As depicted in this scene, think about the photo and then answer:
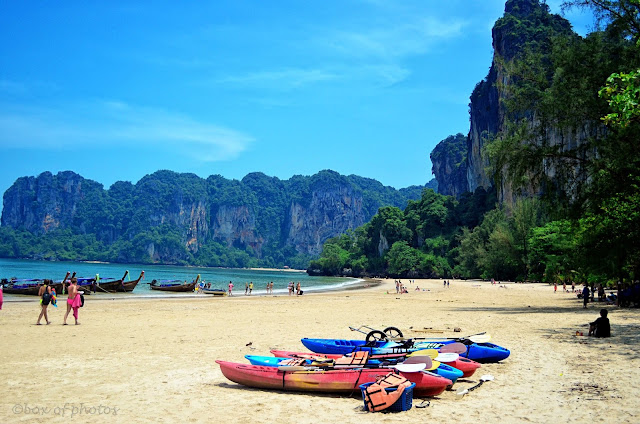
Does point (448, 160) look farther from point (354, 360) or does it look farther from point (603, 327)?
point (354, 360)

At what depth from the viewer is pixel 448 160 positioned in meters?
164

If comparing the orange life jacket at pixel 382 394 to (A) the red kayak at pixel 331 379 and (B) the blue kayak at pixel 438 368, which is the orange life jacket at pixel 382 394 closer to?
(A) the red kayak at pixel 331 379

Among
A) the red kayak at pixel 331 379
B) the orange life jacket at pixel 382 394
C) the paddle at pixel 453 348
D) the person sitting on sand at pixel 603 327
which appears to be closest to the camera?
the orange life jacket at pixel 382 394

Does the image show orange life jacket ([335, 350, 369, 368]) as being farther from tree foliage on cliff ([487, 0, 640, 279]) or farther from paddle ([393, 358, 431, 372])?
tree foliage on cliff ([487, 0, 640, 279])

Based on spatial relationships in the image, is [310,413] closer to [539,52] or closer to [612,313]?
[612,313]

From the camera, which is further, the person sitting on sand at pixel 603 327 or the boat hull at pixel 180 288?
the boat hull at pixel 180 288

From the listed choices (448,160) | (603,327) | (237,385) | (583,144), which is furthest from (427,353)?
(448,160)

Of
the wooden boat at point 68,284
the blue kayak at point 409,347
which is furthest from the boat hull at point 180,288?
the blue kayak at point 409,347

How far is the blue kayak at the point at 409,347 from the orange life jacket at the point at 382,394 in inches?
77.1

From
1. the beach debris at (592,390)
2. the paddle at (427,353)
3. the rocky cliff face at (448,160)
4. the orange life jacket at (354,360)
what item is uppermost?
the rocky cliff face at (448,160)

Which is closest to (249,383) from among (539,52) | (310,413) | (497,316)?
(310,413)

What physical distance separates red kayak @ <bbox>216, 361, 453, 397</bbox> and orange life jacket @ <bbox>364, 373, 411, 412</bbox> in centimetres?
40

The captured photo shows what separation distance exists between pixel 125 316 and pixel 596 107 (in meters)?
19.9

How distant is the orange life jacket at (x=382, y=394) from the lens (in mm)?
6993
